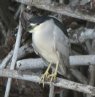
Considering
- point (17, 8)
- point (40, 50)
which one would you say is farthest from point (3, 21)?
point (40, 50)

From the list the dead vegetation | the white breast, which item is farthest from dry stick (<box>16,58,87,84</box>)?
the white breast

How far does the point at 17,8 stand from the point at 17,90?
90cm

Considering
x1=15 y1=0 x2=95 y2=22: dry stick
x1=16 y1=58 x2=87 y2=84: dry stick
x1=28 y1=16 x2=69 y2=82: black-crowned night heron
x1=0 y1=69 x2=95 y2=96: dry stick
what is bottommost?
x1=0 y1=69 x2=95 y2=96: dry stick

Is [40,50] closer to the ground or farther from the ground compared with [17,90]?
farther from the ground

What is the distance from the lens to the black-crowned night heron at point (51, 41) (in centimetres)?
269

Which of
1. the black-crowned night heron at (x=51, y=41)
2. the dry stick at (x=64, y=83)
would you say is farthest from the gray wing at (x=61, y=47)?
the dry stick at (x=64, y=83)

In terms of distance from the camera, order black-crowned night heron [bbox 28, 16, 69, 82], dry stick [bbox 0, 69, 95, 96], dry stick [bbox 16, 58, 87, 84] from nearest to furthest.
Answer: dry stick [bbox 0, 69, 95, 96], black-crowned night heron [bbox 28, 16, 69, 82], dry stick [bbox 16, 58, 87, 84]

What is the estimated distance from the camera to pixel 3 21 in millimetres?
4348

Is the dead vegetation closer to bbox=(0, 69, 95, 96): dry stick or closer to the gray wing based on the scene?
bbox=(0, 69, 95, 96): dry stick

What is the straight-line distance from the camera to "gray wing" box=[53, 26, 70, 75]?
8.97ft

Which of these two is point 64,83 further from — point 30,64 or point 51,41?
point 30,64

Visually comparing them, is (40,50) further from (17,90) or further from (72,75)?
(17,90)

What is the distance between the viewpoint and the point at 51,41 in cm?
271

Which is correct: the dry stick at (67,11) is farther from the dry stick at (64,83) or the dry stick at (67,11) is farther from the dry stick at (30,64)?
the dry stick at (30,64)
